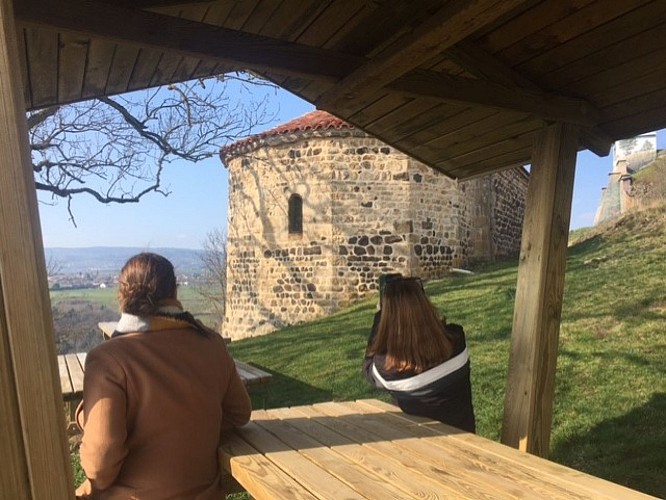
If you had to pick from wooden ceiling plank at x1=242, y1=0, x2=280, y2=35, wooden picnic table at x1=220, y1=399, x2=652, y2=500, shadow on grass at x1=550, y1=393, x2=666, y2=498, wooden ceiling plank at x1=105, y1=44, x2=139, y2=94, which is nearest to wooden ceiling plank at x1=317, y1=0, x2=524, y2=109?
wooden ceiling plank at x1=242, y1=0, x2=280, y2=35

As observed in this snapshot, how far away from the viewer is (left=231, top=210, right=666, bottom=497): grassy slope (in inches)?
165

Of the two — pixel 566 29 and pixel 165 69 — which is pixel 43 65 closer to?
pixel 165 69

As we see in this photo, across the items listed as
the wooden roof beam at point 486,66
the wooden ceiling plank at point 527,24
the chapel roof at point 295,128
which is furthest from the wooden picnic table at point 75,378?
the chapel roof at point 295,128

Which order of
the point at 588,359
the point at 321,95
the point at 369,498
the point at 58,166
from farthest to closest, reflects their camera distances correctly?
1. the point at 58,166
2. the point at 588,359
3. the point at 321,95
4. the point at 369,498

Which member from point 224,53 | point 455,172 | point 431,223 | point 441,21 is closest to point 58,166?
point 431,223

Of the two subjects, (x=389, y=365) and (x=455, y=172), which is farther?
(x=455, y=172)

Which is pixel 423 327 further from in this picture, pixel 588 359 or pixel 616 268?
pixel 616 268

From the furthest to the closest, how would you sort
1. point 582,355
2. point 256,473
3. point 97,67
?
point 582,355 < point 97,67 < point 256,473

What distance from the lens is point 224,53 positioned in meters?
Result: 2.57

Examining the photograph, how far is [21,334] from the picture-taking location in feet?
3.87

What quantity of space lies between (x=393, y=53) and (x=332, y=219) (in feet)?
40.5

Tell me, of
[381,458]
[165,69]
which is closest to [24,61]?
[165,69]

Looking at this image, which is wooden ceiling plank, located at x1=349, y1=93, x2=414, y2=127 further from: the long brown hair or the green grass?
the green grass

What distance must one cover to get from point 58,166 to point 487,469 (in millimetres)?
12090
